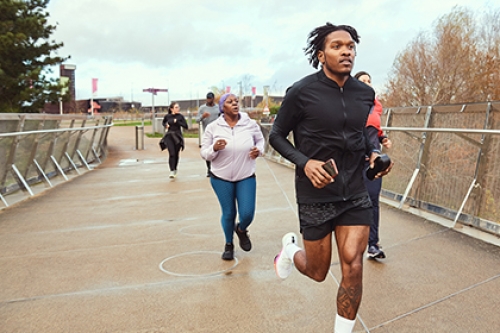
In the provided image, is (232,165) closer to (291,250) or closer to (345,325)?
(291,250)

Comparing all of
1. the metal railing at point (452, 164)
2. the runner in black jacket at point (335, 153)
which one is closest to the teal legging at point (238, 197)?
the runner in black jacket at point (335, 153)

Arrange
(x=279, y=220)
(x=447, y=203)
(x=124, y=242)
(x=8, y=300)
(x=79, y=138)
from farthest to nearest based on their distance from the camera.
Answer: (x=79, y=138)
(x=279, y=220)
(x=447, y=203)
(x=124, y=242)
(x=8, y=300)

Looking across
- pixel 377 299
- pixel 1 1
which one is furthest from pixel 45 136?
pixel 1 1

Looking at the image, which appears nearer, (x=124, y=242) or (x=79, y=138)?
(x=124, y=242)

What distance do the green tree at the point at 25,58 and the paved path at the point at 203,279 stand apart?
15210 millimetres

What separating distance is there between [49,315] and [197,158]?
604 inches

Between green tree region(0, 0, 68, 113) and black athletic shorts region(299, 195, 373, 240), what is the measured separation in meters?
20.5

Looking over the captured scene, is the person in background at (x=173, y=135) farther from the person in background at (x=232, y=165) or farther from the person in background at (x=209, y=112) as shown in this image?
the person in background at (x=232, y=165)

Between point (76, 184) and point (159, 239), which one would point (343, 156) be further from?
point (76, 184)

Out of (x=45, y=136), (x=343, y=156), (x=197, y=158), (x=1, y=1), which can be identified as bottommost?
(x=197, y=158)

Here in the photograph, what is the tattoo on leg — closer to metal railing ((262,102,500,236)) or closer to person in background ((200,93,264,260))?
person in background ((200,93,264,260))

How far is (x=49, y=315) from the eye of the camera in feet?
13.3

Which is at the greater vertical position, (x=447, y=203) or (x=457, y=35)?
(x=457, y=35)

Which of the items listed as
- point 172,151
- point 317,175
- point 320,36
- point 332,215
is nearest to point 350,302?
Result: point 332,215
